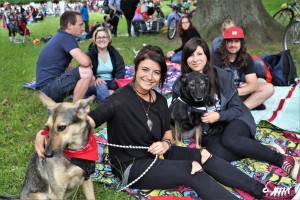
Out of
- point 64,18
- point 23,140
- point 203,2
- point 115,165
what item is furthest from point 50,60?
point 203,2

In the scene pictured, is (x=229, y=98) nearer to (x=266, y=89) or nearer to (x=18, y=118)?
(x=266, y=89)

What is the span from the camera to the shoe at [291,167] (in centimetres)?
358

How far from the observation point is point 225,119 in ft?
12.9

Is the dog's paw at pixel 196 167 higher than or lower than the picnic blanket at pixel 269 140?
higher

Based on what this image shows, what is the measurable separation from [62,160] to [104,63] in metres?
3.72

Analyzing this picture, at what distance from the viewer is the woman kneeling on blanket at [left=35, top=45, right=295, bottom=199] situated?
310 cm

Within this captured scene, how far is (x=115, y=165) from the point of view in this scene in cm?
342

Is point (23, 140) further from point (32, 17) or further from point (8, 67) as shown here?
point (32, 17)

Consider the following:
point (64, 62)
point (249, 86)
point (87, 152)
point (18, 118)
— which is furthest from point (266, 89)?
point (18, 118)

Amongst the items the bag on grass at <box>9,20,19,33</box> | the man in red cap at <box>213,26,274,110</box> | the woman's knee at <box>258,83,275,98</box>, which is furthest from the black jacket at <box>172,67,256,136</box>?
the bag on grass at <box>9,20,19,33</box>

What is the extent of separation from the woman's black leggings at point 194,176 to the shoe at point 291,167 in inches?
21.5

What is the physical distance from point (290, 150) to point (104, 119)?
2598mm

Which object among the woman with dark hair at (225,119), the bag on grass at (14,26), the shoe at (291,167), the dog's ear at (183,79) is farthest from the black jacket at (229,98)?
the bag on grass at (14,26)

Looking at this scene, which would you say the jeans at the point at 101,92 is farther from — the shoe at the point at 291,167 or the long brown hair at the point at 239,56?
the shoe at the point at 291,167
